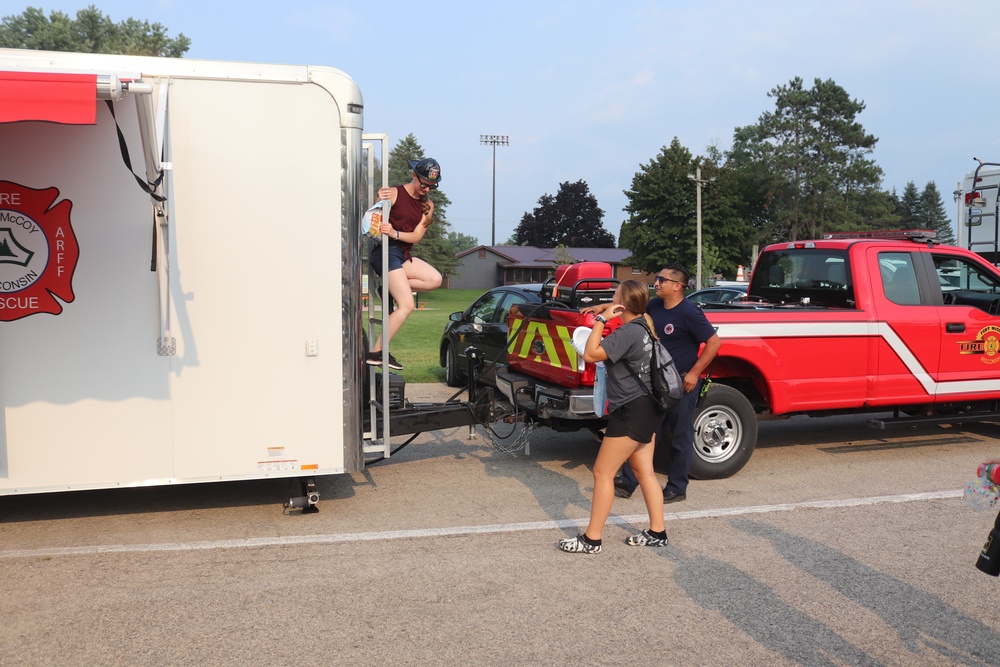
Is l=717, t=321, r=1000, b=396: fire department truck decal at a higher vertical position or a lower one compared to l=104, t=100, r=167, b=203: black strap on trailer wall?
lower

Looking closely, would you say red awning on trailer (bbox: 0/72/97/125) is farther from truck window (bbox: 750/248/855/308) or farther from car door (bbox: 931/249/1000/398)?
car door (bbox: 931/249/1000/398)

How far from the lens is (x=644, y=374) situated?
5273mm

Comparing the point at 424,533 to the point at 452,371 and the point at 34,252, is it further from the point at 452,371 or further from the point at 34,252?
the point at 452,371

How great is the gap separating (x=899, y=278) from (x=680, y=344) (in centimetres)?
278

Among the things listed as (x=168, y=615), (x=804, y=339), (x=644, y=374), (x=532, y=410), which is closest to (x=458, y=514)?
(x=532, y=410)

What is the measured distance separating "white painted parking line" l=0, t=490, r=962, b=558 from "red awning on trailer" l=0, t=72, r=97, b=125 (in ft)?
8.59

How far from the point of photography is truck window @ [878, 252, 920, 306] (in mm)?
7881

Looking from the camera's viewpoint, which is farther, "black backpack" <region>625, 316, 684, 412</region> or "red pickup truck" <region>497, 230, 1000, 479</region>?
"red pickup truck" <region>497, 230, 1000, 479</region>

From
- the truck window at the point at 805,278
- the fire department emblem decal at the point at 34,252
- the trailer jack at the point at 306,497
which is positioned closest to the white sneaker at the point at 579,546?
the trailer jack at the point at 306,497

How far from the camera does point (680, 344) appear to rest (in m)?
6.51

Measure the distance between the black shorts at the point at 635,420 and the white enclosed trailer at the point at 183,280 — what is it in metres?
1.86

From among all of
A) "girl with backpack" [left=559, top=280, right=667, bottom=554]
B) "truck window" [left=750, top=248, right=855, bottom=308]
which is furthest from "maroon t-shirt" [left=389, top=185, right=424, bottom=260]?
"truck window" [left=750, top=248, right=855, bottom=308]

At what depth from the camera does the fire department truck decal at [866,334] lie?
7211 millimetres

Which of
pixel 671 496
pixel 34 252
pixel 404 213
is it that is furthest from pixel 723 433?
pixel 34 252
